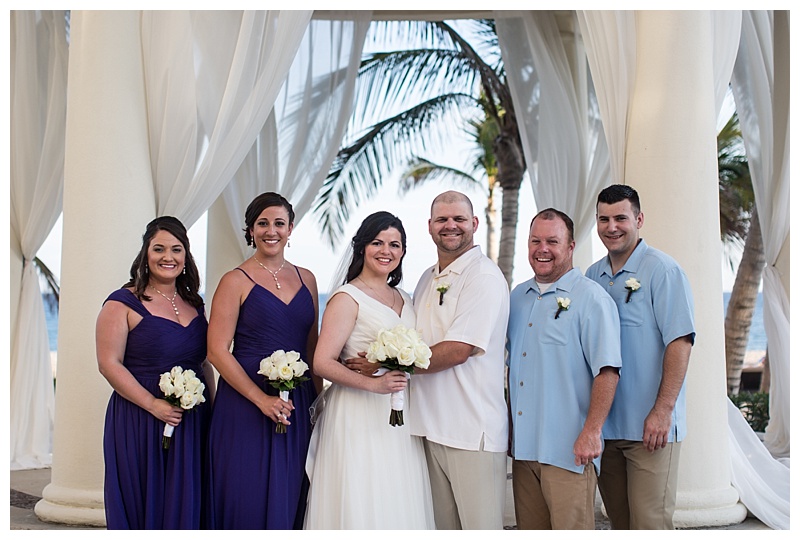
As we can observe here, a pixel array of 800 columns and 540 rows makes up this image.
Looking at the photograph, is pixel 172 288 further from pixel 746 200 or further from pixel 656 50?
pixel 746 200

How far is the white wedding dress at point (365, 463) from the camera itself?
396 cm

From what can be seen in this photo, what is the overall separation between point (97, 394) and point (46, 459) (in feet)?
8.57

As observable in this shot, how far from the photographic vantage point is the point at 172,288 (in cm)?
433

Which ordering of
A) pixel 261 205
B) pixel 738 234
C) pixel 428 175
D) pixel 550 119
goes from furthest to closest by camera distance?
pixel 428 175, pixel 738 234, pixel 550 119, pixel 261 205

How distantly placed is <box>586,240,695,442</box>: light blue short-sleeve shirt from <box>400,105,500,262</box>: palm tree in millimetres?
12661

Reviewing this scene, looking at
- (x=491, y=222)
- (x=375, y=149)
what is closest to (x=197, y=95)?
(x=375, y=149)

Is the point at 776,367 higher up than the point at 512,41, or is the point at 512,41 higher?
the point at 512,41

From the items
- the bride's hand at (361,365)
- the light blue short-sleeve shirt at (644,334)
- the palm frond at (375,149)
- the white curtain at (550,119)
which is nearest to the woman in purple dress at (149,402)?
the bride's hand at (361,365)

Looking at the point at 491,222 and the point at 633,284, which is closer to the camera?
the point at 633,284

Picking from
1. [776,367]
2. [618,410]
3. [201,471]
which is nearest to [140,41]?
[201,471]

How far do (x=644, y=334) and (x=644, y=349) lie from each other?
→ 0.25 feet

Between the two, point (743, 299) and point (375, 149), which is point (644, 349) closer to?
point (743, 299)

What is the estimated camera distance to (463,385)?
399cm

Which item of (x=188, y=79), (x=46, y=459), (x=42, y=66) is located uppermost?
(x=42, y=66)
